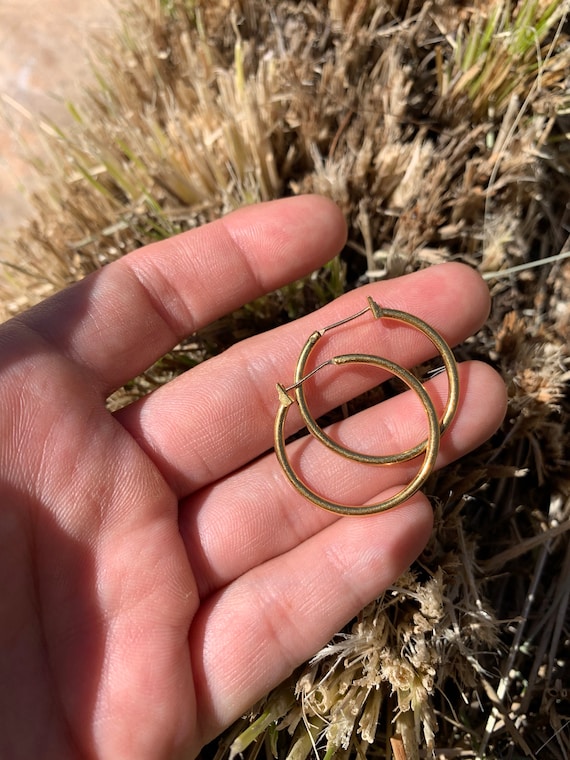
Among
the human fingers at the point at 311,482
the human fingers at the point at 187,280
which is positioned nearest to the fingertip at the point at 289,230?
the human fingers at the point at 187,280

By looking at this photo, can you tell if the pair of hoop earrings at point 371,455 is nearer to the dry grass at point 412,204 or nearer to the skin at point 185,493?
the skin at point 185,493

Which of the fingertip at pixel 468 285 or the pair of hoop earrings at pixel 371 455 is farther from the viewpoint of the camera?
the fingertip at pixel 468 285

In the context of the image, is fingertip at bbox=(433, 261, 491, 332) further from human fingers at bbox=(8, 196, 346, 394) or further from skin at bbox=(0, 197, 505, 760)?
human fingers at bbox=(8, 196, 346, 394)

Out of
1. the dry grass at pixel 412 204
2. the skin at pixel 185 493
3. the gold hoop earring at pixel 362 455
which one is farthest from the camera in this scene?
the dry grass at pixel 412 204

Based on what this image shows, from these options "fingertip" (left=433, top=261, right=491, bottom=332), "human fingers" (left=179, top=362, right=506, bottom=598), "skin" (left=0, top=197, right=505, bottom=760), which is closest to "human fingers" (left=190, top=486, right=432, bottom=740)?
"skin" (left=0, top=197, right=505, bottom=760)

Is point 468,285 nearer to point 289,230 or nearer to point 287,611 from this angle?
point 289,230

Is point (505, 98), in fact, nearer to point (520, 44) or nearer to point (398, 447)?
point (520, 44)

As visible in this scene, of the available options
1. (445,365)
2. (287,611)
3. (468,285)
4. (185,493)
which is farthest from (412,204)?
(287,611)
